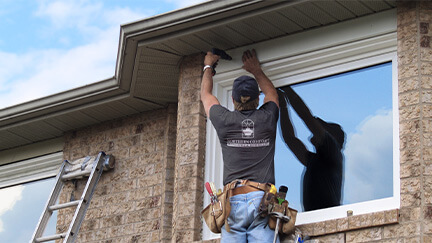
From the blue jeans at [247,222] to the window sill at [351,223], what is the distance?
0.51 metres

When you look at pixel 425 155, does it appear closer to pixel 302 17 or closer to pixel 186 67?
pixel 302 17

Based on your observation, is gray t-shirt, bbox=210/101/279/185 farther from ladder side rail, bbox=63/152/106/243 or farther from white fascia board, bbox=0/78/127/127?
ladder side rail, bbox=63/152/106/243

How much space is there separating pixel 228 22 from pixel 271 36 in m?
0.54

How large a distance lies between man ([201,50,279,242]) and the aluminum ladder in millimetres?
2574

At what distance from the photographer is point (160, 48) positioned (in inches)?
374

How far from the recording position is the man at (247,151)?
25.4 ft

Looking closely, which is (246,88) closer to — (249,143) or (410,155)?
(249,143)

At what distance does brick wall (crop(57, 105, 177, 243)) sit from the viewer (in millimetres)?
10227

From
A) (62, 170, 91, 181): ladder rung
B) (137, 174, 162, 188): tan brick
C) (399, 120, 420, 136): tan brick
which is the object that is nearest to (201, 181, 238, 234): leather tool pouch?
(399, 120, 420, 136): tan brick

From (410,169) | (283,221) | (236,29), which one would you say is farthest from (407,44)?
(283,221)

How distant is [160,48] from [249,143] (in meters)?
1.94

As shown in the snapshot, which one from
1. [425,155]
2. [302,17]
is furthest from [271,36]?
[425,155]

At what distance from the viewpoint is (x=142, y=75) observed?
397 inches

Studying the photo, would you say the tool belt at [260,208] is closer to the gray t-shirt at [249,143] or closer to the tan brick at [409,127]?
the gray t-shirt at [249,143]
